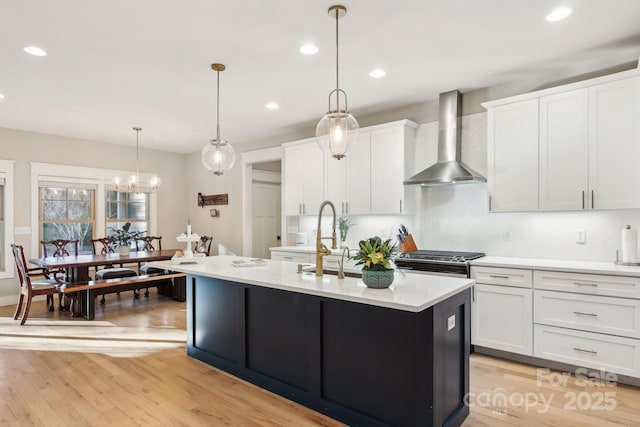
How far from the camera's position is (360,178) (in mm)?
4715

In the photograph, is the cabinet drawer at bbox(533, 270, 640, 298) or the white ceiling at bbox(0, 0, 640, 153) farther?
the cabinet drawer at bbox(533, 270, 640, 298)

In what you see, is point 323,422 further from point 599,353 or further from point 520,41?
point 520,41

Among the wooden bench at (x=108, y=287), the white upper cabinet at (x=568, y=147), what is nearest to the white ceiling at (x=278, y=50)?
the white upper cabinet at (x=568, y=147)

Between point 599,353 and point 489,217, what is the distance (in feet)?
5.09

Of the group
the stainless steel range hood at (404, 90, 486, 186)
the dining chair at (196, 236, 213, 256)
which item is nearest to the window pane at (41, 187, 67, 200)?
the dining chair at (196, 236, 213, 256)

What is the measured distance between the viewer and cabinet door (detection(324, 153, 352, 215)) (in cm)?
488

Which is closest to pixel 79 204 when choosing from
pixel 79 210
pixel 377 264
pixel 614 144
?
pixel 79 210

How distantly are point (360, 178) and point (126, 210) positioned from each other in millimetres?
4809

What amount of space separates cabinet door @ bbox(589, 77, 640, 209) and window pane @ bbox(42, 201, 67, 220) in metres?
7.32

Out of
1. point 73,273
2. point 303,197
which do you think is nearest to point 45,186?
point 73,273

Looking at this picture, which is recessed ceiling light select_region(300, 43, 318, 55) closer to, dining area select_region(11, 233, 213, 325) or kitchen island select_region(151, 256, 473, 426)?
kitchen island select_region(151, 256, 473, 426)

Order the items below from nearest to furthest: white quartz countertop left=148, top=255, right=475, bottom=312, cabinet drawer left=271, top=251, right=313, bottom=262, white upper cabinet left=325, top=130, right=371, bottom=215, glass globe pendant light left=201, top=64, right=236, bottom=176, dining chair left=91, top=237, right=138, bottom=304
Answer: white quartz countertop left=148, top=255, right=475, bottom=312, glass globe pendant light left=201, top=64, right=236, bottom=176, white upper cabinet left=325, top=130, right=371, bottom=215, cabinet drawer left=271, top=251, right=313, bottom=262, dining chair left=91, top=237, right=138, bottom=304

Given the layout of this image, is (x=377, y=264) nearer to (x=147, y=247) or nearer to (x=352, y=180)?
(x=352, y=180)

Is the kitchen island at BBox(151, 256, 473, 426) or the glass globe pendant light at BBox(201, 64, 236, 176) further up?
the glass globe pendant light at BBox(201, 64, 236, 176)
